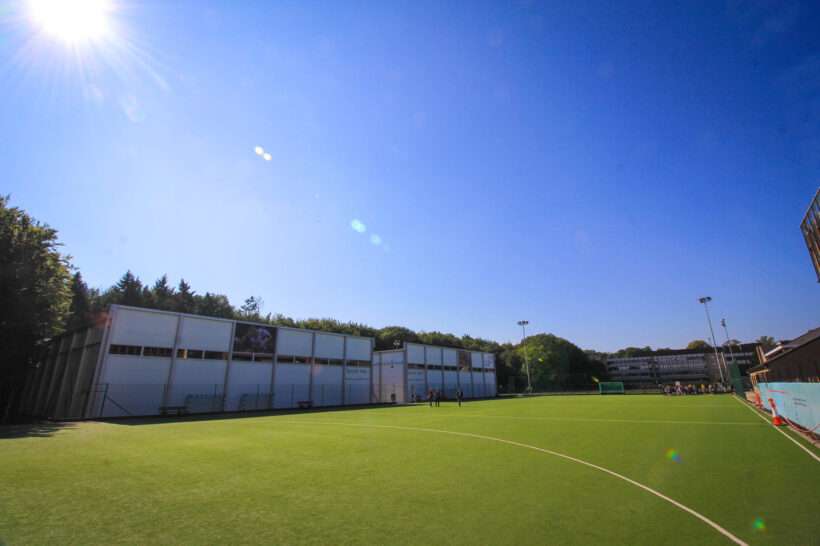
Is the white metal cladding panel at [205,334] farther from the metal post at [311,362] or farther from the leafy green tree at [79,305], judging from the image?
the leafy green tree at [79,305]

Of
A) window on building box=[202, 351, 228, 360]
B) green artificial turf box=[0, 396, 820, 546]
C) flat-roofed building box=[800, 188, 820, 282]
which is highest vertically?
flat-roofed building box=[800, 188, 820, 282]

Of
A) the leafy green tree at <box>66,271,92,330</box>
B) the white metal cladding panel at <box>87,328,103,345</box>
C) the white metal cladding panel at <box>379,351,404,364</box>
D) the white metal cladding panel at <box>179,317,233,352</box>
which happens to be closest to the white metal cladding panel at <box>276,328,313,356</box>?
the white metal cladding panel at <box>179,317,233,352</box>

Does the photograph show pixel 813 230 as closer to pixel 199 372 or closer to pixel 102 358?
pixel 199 372

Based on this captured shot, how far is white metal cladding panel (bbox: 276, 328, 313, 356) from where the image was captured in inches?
1626

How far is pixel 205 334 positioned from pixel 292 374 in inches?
417

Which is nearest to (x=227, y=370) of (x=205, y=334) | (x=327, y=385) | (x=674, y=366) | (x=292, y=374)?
(x=205, y=334)

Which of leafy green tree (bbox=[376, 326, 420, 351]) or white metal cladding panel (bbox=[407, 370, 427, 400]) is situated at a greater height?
leafy green tree (bbox=[376, 326, 420, 351])

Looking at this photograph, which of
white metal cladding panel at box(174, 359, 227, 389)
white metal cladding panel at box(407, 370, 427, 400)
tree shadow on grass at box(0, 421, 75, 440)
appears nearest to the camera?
tree shadow on grass at box(0, 421, 75, 440)

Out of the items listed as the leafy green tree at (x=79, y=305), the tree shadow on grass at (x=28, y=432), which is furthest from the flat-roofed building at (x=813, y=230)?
the leafy green tree at (x=79, y=305)

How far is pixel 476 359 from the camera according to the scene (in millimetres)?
73000

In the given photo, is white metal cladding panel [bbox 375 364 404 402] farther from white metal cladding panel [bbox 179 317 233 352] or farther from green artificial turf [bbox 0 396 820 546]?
green artificial turf [bbox 0 396 820 546]

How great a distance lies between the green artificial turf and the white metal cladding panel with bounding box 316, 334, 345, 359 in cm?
3118

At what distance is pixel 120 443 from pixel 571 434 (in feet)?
61.8

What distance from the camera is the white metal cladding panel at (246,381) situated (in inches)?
1437
